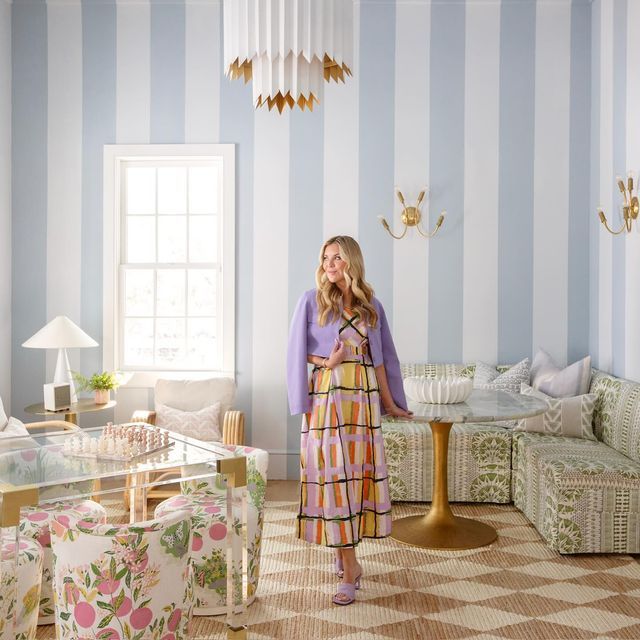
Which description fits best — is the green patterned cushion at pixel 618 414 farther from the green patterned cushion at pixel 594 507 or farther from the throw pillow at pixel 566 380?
the green patterned cushion at pixel 594 507

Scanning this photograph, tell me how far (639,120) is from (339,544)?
322cm

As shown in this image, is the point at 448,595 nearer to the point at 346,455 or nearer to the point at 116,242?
the point at 346,455

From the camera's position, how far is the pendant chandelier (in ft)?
8.49

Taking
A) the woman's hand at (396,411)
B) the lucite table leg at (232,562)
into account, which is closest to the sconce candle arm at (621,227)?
the woman's hand at (396,411)

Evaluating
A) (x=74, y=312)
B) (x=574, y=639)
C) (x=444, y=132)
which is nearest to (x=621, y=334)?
(x=444, y=132)

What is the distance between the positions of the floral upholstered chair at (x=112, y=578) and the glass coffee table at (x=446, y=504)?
5.37 feet

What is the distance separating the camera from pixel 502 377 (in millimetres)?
5191

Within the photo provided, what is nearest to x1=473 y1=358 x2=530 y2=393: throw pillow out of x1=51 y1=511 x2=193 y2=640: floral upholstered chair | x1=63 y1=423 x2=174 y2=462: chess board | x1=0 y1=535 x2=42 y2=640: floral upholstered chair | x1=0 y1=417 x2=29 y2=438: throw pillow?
x1=63 y1=423 x2=174 y2=462: chess board

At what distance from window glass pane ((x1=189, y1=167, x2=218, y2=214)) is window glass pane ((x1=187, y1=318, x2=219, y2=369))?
2.80ft

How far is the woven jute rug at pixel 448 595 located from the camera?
298cm

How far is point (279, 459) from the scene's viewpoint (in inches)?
218

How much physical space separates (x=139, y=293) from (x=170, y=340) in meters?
0.44

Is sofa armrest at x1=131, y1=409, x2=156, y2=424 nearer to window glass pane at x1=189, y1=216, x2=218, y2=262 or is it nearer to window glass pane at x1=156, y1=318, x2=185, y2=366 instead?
window glass pane at x1=156, y1=318, x2=185, y2=366

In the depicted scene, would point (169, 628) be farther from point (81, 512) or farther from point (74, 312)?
point (74, 312)
